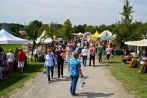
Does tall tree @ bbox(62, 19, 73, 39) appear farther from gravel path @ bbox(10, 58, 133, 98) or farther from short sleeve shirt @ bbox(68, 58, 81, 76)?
short sleeve shirt @ bbox(68, 58, 81, 76)

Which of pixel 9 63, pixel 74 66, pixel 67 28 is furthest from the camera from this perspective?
pixel 67 28

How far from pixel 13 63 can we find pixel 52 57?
5.11m

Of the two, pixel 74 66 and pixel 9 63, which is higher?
pixel 74 66

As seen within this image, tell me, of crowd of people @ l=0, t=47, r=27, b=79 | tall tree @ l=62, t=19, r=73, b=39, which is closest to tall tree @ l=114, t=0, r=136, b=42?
crowd of people @ l=0, t=47, r=27, b=79

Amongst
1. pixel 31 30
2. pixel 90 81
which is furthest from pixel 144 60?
pixel 31 30

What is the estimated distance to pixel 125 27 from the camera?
30062 mm

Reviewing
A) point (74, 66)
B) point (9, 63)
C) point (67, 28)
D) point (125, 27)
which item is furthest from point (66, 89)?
point (67, 28)

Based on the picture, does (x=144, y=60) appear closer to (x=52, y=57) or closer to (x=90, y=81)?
(x=90, y=81)

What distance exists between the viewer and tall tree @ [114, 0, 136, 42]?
29672mm

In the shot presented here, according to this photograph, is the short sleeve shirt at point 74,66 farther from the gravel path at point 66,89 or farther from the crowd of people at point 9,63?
the crowd of people at point 9,63

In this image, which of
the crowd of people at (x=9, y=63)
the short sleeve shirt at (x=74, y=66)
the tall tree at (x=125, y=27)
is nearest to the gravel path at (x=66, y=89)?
the short sleeve shirt at (x=74, y=66)

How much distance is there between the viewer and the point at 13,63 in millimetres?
16219

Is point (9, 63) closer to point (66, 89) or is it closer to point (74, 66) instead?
point (66, 89)

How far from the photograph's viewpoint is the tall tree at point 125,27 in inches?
1168
